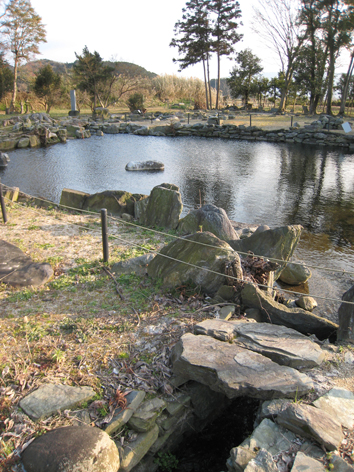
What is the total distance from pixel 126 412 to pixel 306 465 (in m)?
1.42

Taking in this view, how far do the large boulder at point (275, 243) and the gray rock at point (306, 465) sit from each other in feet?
13.5

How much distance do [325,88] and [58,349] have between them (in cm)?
4034

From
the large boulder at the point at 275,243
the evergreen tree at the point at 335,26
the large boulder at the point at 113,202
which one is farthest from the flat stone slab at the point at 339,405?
the evergreen tree at the point at 335,26

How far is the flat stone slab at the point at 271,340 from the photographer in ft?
11.6

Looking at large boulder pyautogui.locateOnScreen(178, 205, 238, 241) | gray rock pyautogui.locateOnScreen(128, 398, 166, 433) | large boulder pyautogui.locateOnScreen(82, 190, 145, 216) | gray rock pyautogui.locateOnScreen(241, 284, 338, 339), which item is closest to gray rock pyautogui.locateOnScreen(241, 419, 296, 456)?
gray rock pyautogui.locateOnScreen(128, 398, 166, 433)

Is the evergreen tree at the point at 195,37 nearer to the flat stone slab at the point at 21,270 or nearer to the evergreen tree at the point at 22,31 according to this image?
the evergreen tree at the point at 22,31

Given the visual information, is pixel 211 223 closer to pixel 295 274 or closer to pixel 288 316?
pixel 295 274

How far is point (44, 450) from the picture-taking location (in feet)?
8.38

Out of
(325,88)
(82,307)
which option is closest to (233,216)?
(82,307)

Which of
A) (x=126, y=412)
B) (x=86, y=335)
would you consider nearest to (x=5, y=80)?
(x=86, y=335)

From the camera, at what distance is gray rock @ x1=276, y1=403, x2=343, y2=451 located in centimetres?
264

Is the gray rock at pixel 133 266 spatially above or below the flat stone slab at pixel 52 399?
above

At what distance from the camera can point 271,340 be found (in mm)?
3799

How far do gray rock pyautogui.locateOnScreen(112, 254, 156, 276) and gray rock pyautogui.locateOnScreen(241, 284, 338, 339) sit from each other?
1.68m
